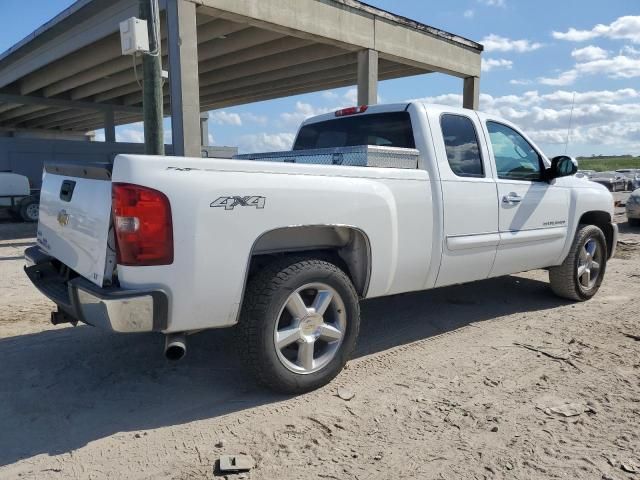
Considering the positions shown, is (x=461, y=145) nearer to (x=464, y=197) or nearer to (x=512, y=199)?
(x=464, y=197)

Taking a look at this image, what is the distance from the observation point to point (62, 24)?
1405 cm

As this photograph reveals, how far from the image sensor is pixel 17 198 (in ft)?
49.3

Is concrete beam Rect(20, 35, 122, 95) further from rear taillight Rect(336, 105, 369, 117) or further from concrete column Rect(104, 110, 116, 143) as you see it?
rear taillight Rect(336, 105, 369, 117)

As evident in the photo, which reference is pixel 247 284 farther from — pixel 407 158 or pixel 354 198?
pixel 407 158

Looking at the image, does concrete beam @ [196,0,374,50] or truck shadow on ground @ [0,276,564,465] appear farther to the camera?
concrete beam @ [196,0,374,50]

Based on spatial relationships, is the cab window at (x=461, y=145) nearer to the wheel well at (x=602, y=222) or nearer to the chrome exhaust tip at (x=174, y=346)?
the wheel well at (x=602, y=222)

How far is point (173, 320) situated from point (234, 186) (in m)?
0.81

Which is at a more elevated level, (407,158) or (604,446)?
(407,158)

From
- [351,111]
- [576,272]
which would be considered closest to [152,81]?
[351,111]

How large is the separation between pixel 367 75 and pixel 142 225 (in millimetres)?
11669

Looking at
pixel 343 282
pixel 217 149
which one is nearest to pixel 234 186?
pixel 343 282

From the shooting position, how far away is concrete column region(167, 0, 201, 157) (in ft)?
31.3

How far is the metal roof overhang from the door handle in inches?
295

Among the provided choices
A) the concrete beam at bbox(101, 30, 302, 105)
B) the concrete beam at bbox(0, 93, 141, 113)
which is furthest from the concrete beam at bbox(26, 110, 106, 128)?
the concrete beam at bbox(101, 30, 302, 105)
